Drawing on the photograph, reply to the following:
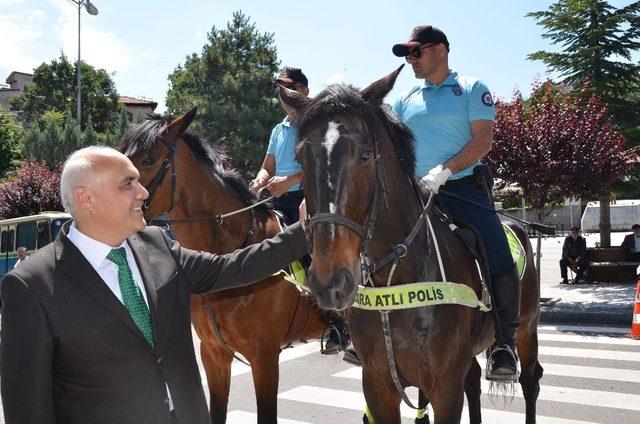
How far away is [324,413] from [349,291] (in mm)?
4139

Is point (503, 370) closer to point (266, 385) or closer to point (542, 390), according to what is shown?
point (266, 385)

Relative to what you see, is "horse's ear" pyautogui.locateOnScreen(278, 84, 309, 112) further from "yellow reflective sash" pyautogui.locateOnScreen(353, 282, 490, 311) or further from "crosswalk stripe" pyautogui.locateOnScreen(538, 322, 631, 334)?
"crosswalk stripe" pyautogui.locateOnScreen(538, 322, 631, 334)

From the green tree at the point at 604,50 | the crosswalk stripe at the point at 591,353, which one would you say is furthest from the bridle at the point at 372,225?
the green tree at the point at 604,50

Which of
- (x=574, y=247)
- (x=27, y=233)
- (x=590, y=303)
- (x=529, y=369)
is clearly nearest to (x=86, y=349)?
(x=529, y=369)

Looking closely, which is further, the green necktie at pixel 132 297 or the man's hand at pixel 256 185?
the man's hand at pixel 256 185

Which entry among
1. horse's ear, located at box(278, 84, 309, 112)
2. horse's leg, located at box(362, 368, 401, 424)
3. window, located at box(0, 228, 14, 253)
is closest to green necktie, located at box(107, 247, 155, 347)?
horse's ear, located at box(278, 84, 309, 112)

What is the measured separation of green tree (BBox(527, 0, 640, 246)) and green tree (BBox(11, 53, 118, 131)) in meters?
43.4

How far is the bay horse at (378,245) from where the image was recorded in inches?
97.4

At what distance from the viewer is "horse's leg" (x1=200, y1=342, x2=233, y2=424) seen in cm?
449

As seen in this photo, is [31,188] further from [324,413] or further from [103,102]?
[103,102]

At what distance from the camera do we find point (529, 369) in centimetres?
495

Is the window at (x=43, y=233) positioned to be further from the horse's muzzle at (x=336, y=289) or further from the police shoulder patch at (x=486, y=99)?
the horse's muzzle at (x=336, y=289)

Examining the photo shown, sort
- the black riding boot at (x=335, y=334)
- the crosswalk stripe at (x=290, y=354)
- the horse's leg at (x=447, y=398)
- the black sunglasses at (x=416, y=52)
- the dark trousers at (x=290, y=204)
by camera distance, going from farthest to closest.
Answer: the crosswalk stripe at (x=290, y=354) → the dark trousers at (x=290, y=204) → the black riding boot at (x=335, y=334) → the black sunglasses at (x=416, y=52) → the horse's leg at (x=447, y=398)

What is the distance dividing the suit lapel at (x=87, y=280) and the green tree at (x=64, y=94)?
5261cm
